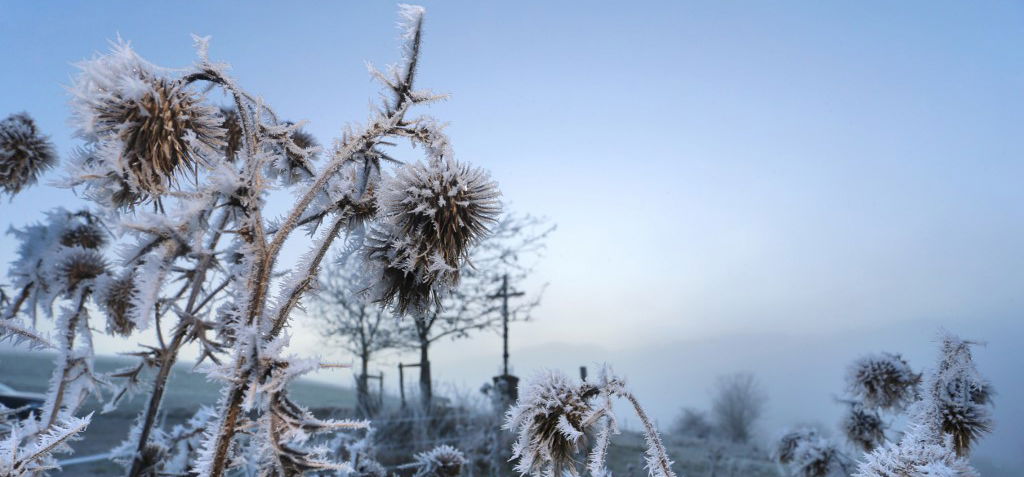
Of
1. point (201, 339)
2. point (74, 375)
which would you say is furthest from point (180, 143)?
point (74, 375)

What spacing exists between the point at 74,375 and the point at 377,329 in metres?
16.0

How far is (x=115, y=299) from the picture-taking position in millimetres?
2584

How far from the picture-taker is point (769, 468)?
1197 centimetres

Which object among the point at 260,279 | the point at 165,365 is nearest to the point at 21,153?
the point at 165,365

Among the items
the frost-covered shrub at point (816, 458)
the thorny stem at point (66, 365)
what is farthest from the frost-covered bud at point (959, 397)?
the thorny stem at point (66, 365)

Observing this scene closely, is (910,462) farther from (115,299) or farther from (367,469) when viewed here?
(115,299)

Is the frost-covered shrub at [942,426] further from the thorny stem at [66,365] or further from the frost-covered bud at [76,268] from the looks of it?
the frost-covered bud at [76,268]

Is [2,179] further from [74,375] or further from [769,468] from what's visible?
[769,468]

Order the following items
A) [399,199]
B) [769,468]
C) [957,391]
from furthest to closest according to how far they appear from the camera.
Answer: [769,468]
[957,391]
[399,199]

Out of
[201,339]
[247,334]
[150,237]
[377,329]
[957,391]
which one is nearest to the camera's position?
[247,334]

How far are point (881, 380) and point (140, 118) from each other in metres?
4.35

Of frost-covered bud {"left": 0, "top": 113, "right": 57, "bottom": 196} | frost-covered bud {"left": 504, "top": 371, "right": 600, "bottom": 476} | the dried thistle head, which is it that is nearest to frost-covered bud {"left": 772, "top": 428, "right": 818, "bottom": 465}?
frost-covered bud {"left": 504, "top": 371, "right": 600, "bottom": 476}

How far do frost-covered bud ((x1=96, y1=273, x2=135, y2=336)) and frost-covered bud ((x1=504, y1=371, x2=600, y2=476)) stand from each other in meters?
2.05

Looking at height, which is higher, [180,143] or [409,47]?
[409,47]
